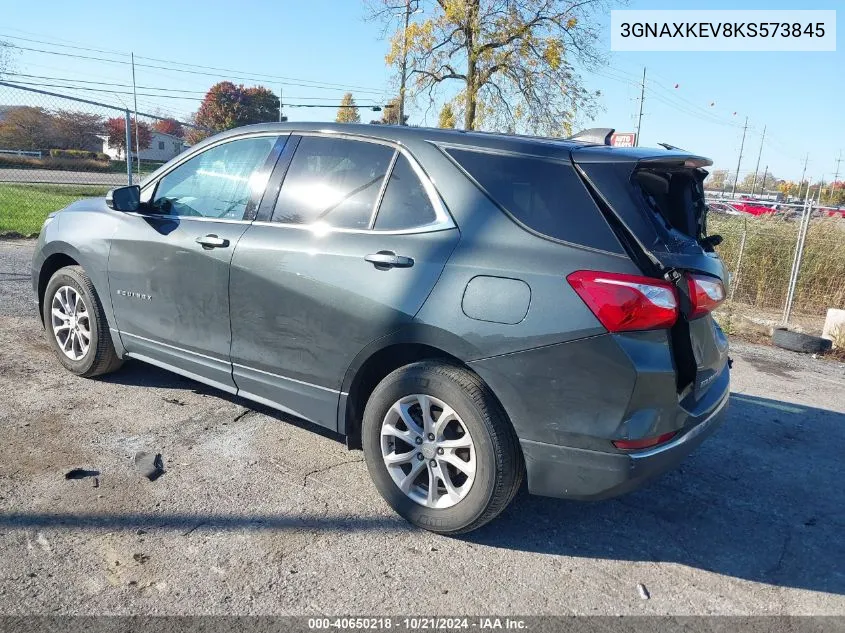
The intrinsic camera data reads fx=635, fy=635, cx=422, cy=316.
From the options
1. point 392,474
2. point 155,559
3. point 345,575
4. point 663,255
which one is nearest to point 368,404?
point 392,474

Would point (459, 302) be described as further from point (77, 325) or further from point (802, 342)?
point (802, 342)

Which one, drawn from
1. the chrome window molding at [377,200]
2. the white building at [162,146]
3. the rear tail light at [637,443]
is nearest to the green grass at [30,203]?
the chrome window molding at [377,200]

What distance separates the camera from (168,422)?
3955mm

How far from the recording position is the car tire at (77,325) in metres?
4.36

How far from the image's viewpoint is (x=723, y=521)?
10.7ft

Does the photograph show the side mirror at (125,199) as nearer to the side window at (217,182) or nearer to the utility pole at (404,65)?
the side window at (217,182)

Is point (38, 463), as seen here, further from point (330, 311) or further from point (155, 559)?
point (330, 311)

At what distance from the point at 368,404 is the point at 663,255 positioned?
150cm

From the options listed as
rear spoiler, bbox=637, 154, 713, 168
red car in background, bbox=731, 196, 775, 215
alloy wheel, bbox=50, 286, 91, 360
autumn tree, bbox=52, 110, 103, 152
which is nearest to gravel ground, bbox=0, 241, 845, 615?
alloy wheel, bbox=50, 286, 91, 360

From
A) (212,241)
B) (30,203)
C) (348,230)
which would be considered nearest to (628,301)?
(348,230)

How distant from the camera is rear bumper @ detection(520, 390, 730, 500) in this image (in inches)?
100

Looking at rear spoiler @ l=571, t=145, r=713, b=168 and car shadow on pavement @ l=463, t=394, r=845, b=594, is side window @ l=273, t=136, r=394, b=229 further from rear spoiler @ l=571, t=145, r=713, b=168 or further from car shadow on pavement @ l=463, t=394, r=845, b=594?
car shadow on pavement @ l=463, t=394, r=845, b=594

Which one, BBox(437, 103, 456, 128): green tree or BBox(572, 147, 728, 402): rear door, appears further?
BBox(437, 103, 456, 128): green tree

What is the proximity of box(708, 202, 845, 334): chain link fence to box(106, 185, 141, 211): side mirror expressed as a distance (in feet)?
25.6
